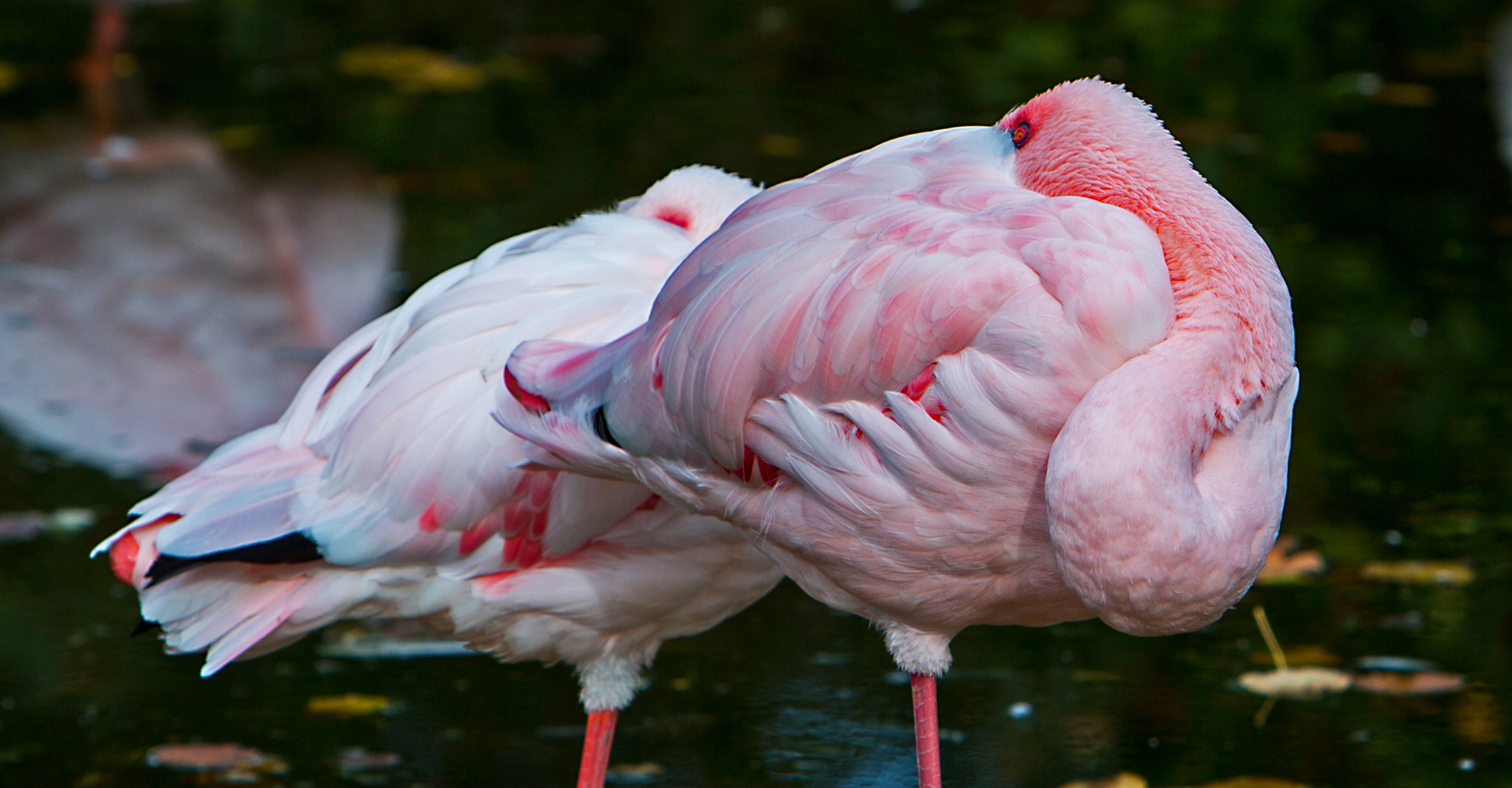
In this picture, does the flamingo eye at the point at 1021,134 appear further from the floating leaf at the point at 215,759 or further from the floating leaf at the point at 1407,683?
the floating leaf at the point at 215,759

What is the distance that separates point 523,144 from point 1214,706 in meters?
3.90

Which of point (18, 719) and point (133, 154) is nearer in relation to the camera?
point (18, 719)

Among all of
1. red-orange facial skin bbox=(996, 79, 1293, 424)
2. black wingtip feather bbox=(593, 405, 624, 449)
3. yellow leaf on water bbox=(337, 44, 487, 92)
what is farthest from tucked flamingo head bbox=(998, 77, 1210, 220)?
yellow leaf on water bbox=(337, 44, 487, 92)

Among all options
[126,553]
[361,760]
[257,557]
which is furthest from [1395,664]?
[126,553]

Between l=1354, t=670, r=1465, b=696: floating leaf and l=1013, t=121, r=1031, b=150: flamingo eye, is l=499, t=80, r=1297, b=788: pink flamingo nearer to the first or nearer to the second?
l=1013, t=121, r=1031, b=150: flamingo eye

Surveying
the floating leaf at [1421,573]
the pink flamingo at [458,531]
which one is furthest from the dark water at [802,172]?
the pink flamingo at [458,531]

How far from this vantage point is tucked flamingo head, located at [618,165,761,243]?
2980mm

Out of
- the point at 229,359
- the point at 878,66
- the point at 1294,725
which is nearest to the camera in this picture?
the point at 1294,725

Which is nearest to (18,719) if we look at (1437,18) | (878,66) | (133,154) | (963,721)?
(963,721)

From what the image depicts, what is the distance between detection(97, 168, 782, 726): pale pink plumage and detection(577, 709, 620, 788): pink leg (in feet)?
0.08

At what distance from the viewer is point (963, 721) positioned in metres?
3.20

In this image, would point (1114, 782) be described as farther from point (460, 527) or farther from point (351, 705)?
point (351, 705)

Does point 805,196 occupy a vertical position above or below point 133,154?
above

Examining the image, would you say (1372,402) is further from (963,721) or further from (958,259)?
(958,259)
